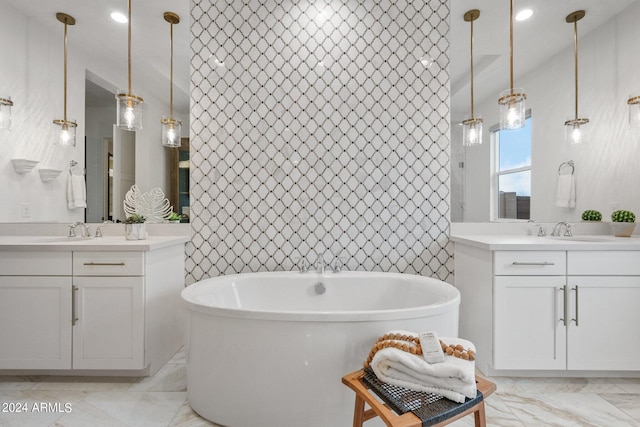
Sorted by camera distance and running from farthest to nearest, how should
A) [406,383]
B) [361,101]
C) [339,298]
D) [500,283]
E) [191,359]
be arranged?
[361,101] < [339,298] < [500,283] < [191,359] < [406,383]

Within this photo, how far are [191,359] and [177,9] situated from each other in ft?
7.63

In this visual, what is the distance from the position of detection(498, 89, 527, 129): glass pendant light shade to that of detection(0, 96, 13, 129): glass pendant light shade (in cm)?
312

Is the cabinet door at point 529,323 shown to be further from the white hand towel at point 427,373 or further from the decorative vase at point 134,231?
the decorative vase at point 134,231

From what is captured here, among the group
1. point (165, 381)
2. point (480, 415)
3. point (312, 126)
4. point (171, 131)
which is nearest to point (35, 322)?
point (165, 381)

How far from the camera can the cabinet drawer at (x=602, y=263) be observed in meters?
2.01

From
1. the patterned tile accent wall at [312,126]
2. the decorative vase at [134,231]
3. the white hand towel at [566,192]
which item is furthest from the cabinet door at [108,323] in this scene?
the white hand towel at [566,192]

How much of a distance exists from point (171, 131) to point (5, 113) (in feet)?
3.16

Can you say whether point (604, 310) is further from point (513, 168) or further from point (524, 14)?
point (524, 14)

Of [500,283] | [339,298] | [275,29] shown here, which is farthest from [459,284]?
[275,29]

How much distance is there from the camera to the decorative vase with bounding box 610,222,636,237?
2387mm

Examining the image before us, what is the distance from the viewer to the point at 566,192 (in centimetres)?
258

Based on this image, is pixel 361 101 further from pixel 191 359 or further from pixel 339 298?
pixel 191 359

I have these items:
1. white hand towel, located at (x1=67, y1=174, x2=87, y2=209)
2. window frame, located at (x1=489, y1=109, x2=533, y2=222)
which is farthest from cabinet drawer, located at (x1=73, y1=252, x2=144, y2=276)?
window frame, located at (x1=489, y1=109, x2=533, y2=222)

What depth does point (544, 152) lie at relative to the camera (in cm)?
257
